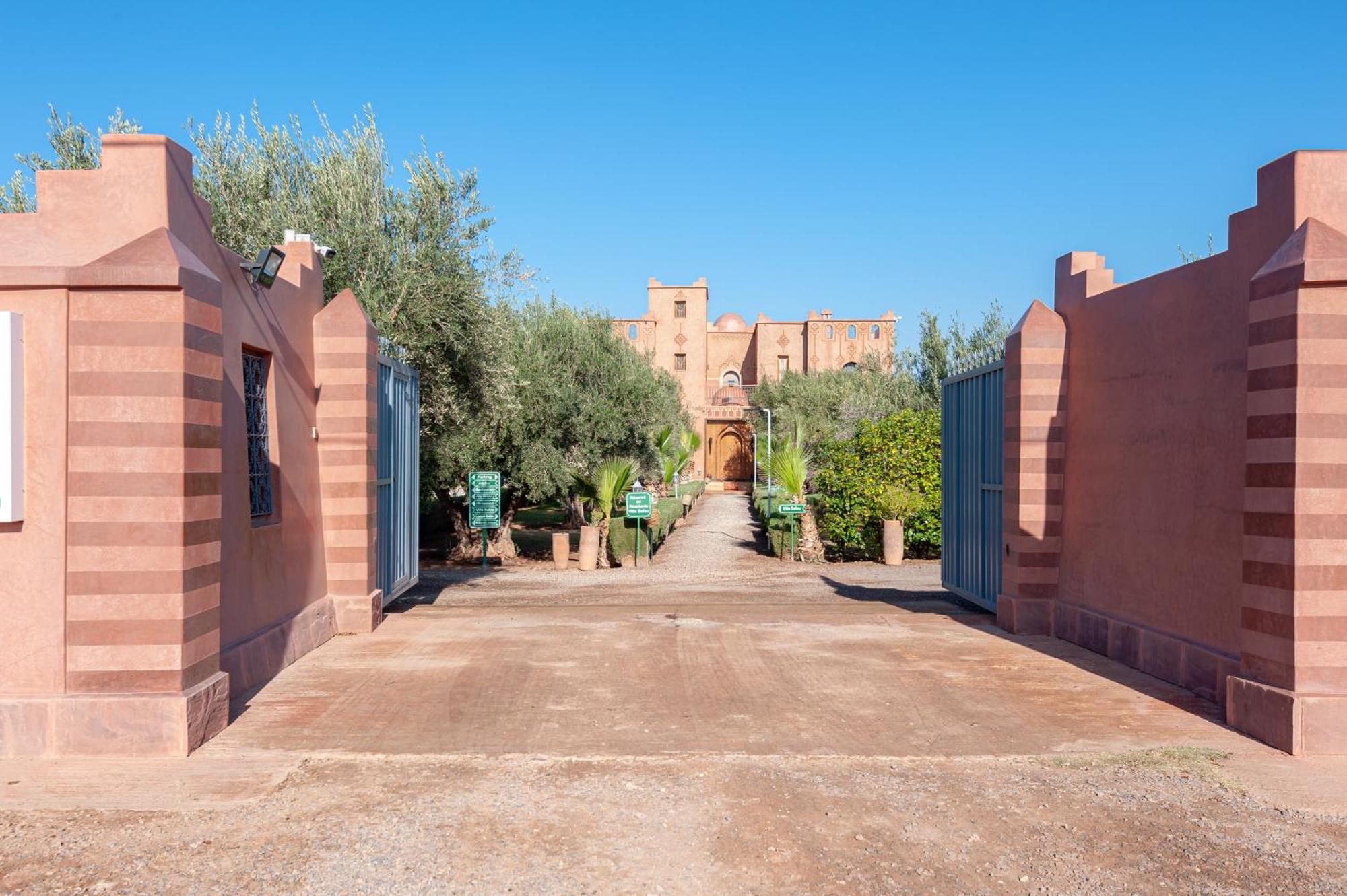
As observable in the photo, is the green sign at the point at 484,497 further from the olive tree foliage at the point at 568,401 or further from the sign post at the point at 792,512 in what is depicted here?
the sign post at the point at 792,512

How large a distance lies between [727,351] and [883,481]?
43.0 metres

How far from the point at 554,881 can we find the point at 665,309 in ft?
188

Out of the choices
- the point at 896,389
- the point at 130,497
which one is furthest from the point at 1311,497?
the point at 896,389

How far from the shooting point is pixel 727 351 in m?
62.9

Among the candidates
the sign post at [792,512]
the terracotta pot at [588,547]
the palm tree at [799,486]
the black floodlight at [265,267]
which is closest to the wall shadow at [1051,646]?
the sign post at [792,512]

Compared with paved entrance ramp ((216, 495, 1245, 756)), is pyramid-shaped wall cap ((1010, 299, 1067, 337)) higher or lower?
higher

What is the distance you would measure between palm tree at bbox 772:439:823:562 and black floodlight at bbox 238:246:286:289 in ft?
45.2

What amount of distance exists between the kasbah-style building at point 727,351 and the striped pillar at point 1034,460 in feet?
151

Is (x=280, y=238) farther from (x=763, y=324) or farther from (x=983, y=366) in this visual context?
(x=763, y=324)

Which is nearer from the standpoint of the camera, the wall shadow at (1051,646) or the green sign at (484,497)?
the wall shadow at (1051,646)

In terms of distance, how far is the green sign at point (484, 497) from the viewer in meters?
18.0

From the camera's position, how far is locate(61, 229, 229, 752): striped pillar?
5.57m

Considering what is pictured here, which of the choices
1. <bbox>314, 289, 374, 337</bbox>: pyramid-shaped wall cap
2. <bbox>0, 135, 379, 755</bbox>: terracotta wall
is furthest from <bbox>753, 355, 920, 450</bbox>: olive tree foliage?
<bbox>0, 135, 379, 755</bbox>: terracotta wall

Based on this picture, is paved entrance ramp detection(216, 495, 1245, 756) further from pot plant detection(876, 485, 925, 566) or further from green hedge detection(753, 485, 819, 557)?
green hedge detection(753, 485, 819, 557)
